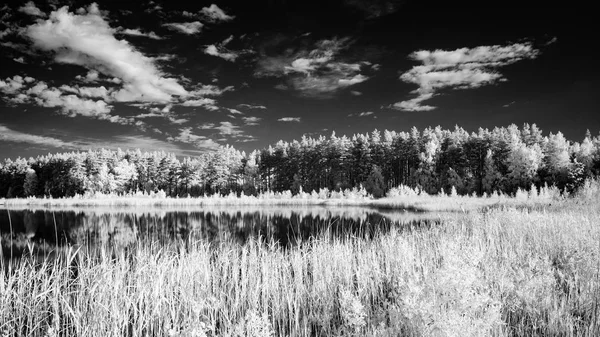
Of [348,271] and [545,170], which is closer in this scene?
[348,271]

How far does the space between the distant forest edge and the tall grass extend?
48268 mm

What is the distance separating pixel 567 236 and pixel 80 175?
8998 centimetres

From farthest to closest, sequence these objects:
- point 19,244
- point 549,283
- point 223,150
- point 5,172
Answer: point 5,172 < point 223,150 < point 19,244 < point 549,283

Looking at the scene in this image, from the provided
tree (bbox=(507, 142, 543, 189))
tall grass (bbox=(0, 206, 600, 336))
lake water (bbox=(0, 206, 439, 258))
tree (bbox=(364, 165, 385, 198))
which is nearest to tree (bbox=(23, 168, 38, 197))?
lake water (bbox=(0, 206, 439, 258))

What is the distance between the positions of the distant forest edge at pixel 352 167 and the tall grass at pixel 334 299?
48.3 metres

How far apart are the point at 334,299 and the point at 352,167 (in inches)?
2513

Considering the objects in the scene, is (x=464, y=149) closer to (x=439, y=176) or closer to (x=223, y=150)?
(x=439, y=176)

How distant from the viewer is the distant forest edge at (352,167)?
54.3m

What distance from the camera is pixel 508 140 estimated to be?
192 ft

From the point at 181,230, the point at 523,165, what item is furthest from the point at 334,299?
the point at 523,165

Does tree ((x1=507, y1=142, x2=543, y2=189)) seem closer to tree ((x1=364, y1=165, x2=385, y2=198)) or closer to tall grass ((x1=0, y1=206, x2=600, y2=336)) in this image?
tree ((x1=364, y1=165, x2=385, y2=198))

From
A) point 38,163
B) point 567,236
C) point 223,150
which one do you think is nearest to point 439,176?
point 223,150

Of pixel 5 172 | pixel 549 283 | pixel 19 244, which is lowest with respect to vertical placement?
pixel 19 244

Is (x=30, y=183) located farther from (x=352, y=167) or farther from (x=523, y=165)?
(x=523, y=165)
